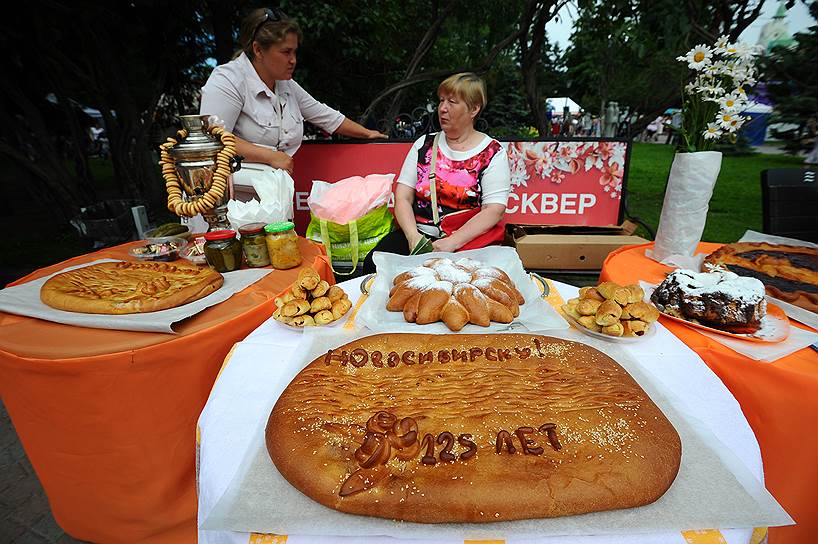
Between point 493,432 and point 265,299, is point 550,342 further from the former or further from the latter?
point 265,299

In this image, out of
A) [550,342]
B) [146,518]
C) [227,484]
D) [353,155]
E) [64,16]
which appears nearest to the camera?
[227,484]

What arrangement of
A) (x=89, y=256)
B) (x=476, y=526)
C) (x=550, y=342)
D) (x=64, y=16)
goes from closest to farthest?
(x=476, y=526) → (x=550, y=342) → (x=89, y=256) → (x=64, y=16)

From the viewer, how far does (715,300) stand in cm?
157

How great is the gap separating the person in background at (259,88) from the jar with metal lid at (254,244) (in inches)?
40.9

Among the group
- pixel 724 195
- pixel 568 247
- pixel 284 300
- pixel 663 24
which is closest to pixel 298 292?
pixel 284 300

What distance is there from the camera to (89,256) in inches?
94.7

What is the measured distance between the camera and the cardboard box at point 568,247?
177 inches

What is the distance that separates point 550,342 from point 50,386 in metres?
1.92

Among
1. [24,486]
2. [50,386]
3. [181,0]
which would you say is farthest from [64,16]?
[50,386]

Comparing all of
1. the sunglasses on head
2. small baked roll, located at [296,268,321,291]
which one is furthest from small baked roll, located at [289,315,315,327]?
the sunglasses on head

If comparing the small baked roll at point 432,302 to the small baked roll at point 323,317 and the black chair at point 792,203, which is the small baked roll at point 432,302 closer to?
the small baked roll at point 323,317

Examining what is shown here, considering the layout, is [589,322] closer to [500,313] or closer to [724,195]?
[500,313]

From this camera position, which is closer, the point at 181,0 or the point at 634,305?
the point at 634,305

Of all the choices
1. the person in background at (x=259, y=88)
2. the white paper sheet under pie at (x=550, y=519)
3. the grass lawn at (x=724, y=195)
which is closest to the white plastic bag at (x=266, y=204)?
the person in background at (x=259, y=88)
